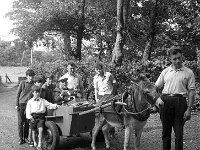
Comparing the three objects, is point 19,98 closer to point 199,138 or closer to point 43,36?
point 199,138

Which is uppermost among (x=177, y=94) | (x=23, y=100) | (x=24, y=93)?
(x=177, y=94)

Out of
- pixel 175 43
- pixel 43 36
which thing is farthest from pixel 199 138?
pixel 43 36

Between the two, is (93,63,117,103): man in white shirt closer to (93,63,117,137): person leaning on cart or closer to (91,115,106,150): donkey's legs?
(93,63,117,137): person leaning on cart

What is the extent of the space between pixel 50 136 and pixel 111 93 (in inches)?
77.9

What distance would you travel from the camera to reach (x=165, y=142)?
18.3ft

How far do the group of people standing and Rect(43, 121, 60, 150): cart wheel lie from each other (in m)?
0.17

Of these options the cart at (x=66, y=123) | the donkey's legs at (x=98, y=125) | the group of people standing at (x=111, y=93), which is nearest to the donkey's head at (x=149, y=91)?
the group of people standing at (x=111, y=93)

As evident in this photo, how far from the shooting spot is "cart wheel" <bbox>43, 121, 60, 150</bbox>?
6.91 metres

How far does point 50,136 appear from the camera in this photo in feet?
23.2

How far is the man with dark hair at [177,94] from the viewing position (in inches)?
208

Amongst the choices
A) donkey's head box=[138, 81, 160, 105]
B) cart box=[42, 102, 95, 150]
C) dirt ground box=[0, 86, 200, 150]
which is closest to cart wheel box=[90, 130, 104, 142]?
dirt ground box=[0, 86, 200, 150]

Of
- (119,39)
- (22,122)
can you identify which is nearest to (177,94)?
(22,122)

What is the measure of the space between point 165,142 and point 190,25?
33.2ft

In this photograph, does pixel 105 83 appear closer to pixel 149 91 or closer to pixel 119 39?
pixel 149 91
